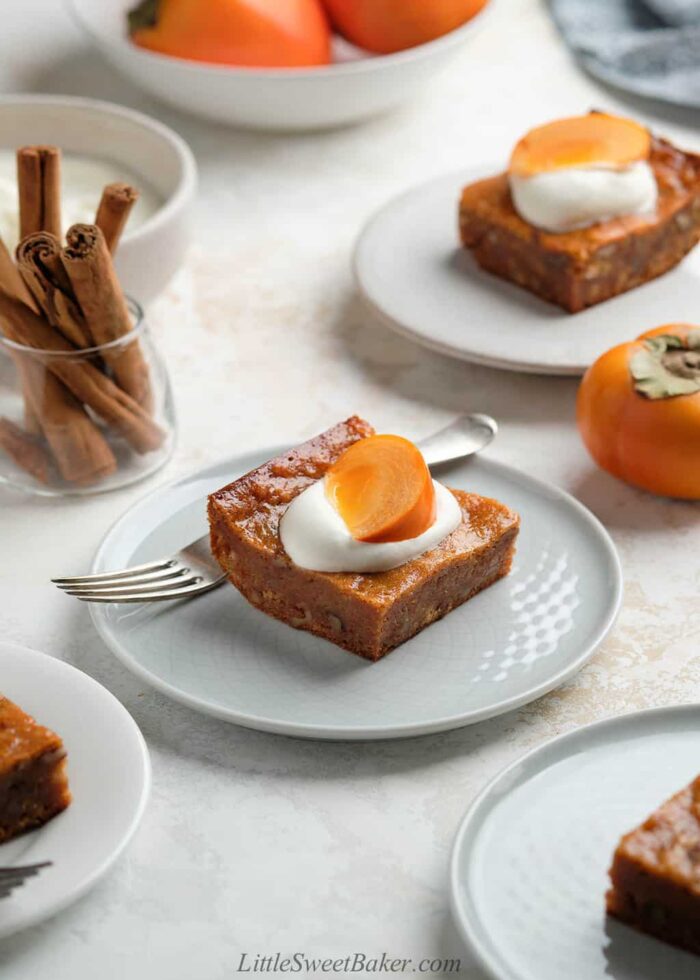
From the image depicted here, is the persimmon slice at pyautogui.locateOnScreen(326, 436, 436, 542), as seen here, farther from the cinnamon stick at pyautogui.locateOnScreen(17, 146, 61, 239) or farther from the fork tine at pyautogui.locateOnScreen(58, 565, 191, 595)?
the cinnamon stick at pyautogui.locateOnScreen(17, 146, 61, 239)

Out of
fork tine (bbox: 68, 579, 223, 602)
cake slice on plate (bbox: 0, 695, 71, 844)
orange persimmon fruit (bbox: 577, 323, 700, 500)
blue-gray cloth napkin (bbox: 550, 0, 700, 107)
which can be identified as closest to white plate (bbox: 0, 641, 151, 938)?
cake slice on plate (bbox: 0, 695, 71, 844)

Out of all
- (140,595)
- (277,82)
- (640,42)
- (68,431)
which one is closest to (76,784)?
(140,595)

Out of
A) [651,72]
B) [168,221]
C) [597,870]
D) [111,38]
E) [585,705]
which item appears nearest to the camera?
[597,870]

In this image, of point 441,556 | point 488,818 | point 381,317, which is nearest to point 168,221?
point 381,317

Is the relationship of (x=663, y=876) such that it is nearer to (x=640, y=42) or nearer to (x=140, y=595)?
(x=140, y=595)

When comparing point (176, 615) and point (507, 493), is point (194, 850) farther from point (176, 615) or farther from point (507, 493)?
point (507, 493)

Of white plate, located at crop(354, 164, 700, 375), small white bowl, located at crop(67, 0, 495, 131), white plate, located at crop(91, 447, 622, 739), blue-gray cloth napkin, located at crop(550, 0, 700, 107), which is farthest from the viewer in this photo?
blue-gray cloth napkin, located at crop(550, 0, 700, 107)
